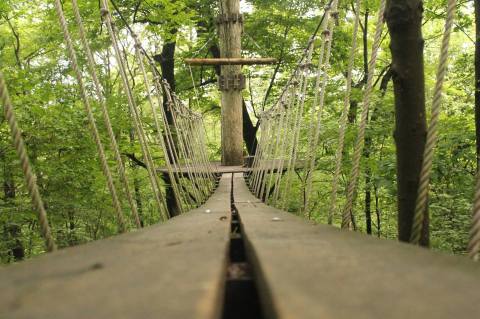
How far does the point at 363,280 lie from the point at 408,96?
4.70 ft

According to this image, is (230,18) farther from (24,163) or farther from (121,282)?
(121,282)

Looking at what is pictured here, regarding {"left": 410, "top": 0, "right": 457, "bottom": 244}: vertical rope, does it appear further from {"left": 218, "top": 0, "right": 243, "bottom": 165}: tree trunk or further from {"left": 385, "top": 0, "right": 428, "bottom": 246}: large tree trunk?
{"left": 218, "top": 0, "right": 243, "bottom": 165}: tree trunk

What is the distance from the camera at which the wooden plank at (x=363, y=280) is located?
0.49m

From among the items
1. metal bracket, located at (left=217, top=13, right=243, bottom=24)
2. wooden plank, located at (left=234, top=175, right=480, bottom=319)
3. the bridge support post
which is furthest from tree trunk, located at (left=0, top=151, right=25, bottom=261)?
wooden plank, located at (left=234, top=175, right=480, bottom=319)

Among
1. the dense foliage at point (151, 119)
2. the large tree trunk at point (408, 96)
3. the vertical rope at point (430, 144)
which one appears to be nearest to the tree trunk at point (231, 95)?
the dense foliage at point (151, 119)

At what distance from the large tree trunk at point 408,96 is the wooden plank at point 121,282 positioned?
1.25m

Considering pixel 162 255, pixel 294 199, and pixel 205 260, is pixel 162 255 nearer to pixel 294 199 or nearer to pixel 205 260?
pixel 205 260

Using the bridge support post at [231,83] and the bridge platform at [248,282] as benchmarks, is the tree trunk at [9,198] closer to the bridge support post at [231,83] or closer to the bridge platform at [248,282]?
the bridge support post at [231,83]

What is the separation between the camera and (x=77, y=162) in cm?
523

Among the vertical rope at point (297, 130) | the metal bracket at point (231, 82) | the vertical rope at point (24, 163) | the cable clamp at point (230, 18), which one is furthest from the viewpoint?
the metal bracket at point (231, 82)

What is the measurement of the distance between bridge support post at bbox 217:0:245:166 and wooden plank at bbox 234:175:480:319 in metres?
5.54

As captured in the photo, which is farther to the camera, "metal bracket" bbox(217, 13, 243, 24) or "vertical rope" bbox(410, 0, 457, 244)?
"metal bracket" bbox(217, 13, 243, 24)

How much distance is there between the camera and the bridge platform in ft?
1.60

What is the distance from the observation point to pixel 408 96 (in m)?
1.80
